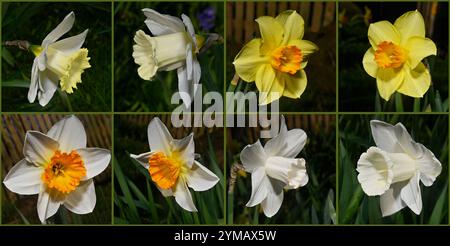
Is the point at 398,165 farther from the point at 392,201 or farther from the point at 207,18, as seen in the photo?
the point at 207,18

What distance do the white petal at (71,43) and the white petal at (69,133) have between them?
0.23 m

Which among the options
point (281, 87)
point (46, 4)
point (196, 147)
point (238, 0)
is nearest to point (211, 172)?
point (196, 147)

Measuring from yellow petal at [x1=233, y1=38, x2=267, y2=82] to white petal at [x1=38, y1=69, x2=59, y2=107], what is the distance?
0.63 metres

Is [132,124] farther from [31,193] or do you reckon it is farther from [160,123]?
[31,193]

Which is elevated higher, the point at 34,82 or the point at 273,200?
the point at 34,82

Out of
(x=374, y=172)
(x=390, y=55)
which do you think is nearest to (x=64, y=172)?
(x=374, y=172)

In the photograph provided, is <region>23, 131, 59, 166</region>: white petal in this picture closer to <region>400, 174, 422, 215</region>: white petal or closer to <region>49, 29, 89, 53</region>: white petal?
<region>49, 29, 89, 53</region>: white petal

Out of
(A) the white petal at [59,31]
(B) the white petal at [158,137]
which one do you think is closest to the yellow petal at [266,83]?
(B) the white petal at [158,137]

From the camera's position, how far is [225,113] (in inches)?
142

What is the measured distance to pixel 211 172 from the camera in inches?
140

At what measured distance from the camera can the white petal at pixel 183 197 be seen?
3.59m

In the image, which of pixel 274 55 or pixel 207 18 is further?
pixel 207 18

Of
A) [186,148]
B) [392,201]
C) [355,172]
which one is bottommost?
[392,201]

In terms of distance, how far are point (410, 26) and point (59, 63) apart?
1.20 m
